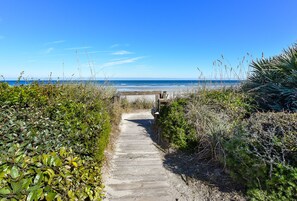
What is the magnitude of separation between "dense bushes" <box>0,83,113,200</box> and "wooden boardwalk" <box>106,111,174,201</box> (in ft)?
1.97

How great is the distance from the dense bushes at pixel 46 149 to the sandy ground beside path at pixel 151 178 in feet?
2.10

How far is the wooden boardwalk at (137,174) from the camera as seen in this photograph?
272 cm

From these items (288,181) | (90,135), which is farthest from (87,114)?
(288,181)

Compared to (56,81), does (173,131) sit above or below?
below

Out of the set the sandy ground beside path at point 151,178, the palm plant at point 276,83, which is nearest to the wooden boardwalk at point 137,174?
the sandy ground beside path at point 151,178

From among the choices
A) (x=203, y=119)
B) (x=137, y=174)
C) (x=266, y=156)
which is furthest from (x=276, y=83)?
(x=137, y=174)

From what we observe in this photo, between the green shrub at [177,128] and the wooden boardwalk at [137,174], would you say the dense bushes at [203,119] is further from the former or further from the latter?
the wooden boardwalk at [137,174]

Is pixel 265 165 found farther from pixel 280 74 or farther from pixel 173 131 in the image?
pixel 280 74

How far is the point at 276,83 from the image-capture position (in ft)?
16.4

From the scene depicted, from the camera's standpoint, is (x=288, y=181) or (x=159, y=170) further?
(x=159, y=170)

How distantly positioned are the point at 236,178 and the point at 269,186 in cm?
55

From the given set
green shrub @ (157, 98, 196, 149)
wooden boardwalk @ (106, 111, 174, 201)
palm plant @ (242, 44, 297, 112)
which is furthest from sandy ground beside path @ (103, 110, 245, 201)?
palm plant @ (242, 44, 297, 112)

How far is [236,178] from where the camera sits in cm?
276

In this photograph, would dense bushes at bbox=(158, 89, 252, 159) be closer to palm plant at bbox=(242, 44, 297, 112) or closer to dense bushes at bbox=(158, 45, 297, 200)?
dense bushes at bbox=(158, 45, 297, 200)
